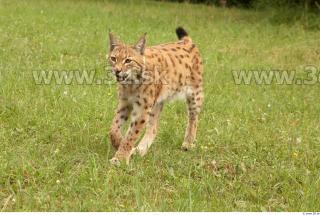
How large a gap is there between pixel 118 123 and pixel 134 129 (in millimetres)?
233

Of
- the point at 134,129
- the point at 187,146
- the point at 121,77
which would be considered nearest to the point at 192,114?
the point at 187,146

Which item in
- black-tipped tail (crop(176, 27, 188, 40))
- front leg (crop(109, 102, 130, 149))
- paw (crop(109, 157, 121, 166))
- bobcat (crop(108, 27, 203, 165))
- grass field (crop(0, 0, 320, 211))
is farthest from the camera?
black-tipped tail (crop(176, 27, 188, 40))

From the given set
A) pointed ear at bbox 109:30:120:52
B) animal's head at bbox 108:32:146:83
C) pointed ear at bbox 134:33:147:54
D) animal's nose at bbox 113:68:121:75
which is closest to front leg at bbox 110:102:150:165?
animal's head at bbox 108:32:146:83

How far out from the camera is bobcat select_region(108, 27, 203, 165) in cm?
736

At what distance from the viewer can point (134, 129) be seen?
7.52 meters

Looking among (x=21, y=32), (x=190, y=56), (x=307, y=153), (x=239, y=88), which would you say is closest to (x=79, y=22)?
(x=21, y=32)

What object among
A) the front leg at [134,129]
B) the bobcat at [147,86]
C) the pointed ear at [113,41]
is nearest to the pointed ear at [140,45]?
the bobcat at [147,86]

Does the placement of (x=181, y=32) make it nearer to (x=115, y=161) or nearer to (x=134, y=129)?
(x=134, y=129)

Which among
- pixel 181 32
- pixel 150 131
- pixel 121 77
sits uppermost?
pixel 181 32

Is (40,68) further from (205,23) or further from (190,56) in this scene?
(205,23)

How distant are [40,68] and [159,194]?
6610 mm

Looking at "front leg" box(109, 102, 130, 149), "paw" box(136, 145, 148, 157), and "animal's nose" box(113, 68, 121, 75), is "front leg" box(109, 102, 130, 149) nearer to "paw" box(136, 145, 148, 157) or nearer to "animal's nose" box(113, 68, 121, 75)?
"paw" box(136, 145, 148, 157)

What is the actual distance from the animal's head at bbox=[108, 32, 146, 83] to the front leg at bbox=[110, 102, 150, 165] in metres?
0.42

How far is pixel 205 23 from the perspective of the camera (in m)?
24.6
